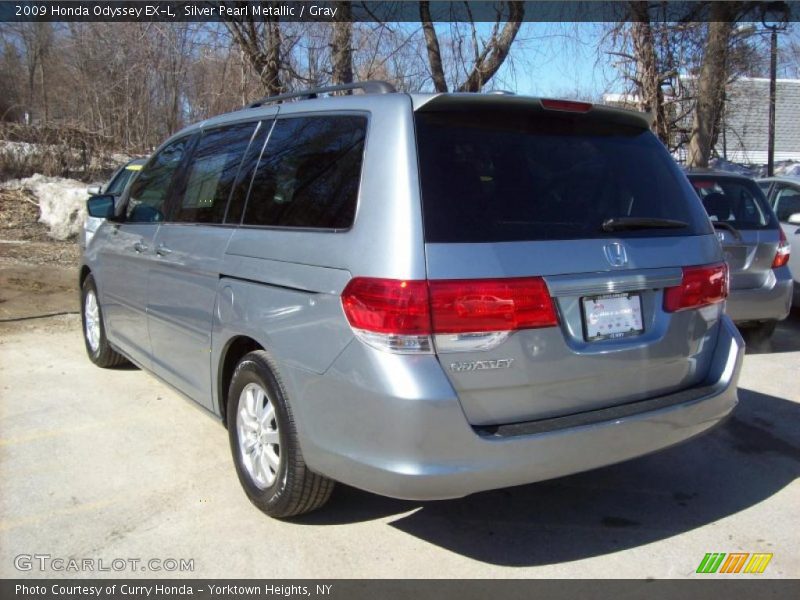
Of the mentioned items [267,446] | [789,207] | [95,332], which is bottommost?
[267,446]

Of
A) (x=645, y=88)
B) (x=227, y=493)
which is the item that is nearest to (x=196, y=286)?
(x=227, y=493)

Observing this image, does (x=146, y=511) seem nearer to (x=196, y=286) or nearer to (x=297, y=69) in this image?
(x=196, y=286)

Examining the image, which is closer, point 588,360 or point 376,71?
point 588,360

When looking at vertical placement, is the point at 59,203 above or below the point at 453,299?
above

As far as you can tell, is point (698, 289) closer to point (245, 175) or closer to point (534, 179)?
point (534, 179)

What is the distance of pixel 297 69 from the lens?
498 inches

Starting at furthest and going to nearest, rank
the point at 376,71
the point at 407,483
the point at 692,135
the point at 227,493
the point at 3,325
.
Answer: the point at 692,135 → the point at 376,71 → the point at 3,325 → the point at 227,493 → the point at 407,483

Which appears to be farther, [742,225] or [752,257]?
[742,225]

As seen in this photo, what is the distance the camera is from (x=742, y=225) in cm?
641

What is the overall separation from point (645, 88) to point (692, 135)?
1.97 metres

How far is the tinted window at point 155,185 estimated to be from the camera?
4676mm

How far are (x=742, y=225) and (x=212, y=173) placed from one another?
4.69m

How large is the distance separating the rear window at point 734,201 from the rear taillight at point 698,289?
3.32 m

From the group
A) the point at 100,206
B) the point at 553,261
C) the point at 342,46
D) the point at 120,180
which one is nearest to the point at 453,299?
the point at 553,261
